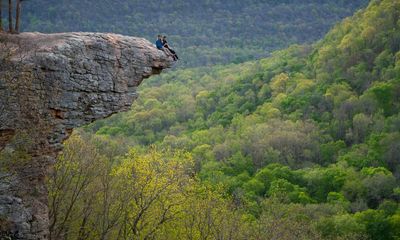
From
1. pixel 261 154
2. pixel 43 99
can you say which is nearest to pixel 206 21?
pixel 261 154

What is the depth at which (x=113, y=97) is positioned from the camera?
19.3 metres

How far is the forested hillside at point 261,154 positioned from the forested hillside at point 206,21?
45.7 meters

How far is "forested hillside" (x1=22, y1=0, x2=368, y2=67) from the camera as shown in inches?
6081

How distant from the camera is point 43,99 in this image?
58.1 ft

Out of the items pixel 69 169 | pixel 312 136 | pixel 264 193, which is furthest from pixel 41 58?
pixel 312 136

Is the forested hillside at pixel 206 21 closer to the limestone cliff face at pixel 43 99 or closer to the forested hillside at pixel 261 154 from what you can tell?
the forested hillside at pixel 261 154

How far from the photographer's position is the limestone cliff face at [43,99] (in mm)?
16969

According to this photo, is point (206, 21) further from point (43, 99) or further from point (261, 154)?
point (43, 99)

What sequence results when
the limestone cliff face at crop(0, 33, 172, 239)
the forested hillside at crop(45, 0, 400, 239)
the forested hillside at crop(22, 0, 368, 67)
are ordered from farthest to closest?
the forested hillside at crop(22, 0, 368, 67) → the forested hillside at crop(45, 0, 400, 239) → the limestone cliff face at crop(0, 33, 172, 239)

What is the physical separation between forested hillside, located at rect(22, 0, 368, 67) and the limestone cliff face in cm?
12244

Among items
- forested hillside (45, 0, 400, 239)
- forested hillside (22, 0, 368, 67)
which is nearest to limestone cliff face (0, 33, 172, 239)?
forested hillside (45, 0, 400, 239)

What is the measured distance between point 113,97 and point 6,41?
4.14 metres

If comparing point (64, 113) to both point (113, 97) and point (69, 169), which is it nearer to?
point (113, 97)

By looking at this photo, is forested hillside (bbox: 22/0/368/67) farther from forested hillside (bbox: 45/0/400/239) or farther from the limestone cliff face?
the limestone cliff face
